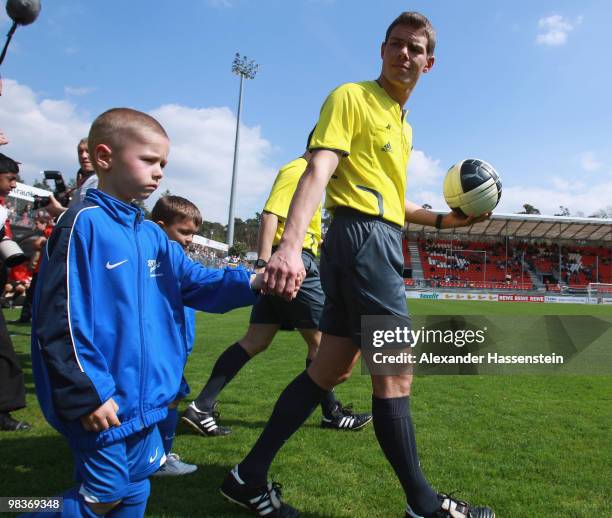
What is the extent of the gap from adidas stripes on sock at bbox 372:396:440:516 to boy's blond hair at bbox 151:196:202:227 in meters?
1.51

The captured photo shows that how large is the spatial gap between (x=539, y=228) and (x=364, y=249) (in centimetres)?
4675

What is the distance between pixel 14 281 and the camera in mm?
8477

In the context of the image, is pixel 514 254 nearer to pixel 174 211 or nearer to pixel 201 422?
pixel 201 422

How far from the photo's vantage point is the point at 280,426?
2348mm

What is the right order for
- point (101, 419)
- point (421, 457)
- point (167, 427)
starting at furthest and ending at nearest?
point (421, 457)
point (167, 427)
point (101, 419)

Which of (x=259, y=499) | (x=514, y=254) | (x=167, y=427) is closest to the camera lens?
(x=259, y=499)

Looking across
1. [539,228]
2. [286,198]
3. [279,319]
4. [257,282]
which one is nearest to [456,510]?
[257,282]

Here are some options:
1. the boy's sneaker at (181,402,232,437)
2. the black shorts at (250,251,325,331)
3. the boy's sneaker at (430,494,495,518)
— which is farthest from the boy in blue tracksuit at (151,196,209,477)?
the boy's sneaker at (430,494,495,518)

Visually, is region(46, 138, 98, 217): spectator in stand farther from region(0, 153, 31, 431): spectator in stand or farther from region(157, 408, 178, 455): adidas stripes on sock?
region(157, 408, 178, 455): adidas stripes on sock

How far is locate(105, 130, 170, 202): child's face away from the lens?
5.80 ft

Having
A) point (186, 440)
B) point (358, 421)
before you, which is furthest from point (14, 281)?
point (358, 421)

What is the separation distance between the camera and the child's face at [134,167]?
177 centimetres

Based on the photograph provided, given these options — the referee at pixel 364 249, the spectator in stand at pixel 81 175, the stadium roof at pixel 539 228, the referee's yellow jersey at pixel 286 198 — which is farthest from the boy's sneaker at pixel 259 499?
the stadium roof at pixel 539 228

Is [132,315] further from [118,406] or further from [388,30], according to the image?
[388,30]
